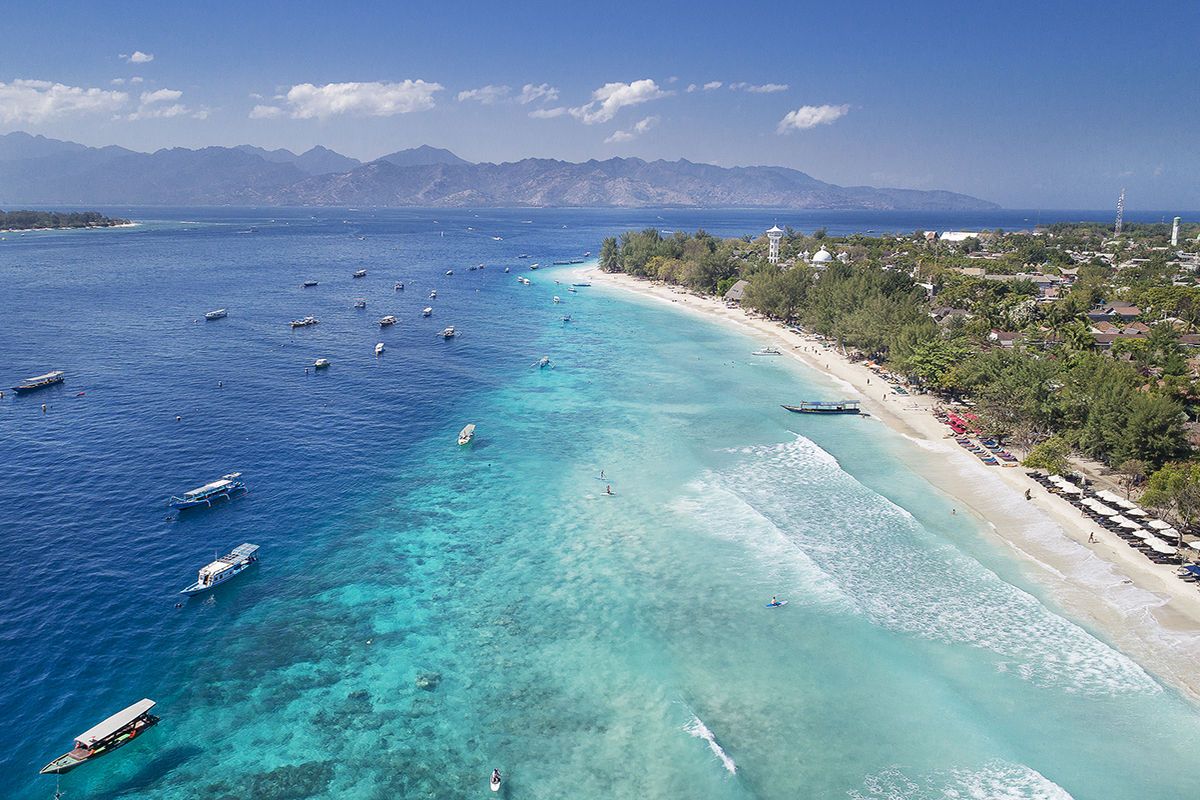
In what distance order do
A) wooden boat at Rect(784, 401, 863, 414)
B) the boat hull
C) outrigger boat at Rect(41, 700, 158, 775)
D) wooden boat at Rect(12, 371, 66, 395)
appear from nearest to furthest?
1. the boat hull
2. outrigger boat at Rect(41, 700, 158, 775)
3. wooden boat at Rect(784, 401, 863, 414)
4. wooden boat at Rect(12, 371, 66, 395)

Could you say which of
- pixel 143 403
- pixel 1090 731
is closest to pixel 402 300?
pixel 143 403

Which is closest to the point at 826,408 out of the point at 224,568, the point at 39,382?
the point at 224,568

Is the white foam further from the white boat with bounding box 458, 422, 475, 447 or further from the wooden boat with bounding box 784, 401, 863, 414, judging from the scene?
the wooden boat with bounding box 784, 401, 863, 414

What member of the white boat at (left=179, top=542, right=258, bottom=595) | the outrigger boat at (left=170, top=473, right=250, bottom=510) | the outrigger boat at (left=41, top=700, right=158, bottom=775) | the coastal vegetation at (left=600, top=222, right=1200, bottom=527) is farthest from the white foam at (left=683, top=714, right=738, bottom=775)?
the outrigger boat at (left=170, top=473, right=250, bottom=510)

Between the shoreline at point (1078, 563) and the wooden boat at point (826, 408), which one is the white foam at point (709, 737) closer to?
the shoreline at point (1078, 563)

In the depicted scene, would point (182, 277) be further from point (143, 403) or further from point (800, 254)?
point (800, 254)

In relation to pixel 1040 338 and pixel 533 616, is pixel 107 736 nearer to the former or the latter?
pixel 533 616

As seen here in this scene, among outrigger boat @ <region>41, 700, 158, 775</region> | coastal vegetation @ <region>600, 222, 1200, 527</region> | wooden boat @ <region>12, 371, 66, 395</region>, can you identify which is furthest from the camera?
wooden boat @ <region>12, 371, 66, 395</region>
